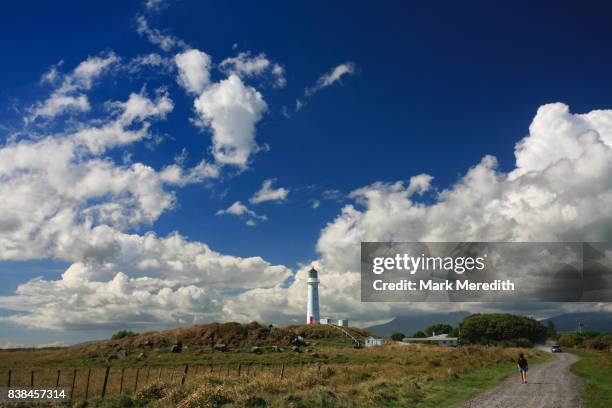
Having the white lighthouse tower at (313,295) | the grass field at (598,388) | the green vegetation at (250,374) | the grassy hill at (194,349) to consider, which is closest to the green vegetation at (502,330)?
the white lighthouse tower at (313,295)

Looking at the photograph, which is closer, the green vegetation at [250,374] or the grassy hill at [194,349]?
the green vegetation at [250,374]

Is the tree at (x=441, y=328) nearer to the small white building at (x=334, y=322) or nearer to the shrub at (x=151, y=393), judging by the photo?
the small white building at (x=334, y=322)

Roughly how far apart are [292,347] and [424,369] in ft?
122

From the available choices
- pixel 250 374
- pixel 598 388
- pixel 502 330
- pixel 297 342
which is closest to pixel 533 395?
pixel 598 388

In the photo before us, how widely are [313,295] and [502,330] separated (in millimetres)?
55415

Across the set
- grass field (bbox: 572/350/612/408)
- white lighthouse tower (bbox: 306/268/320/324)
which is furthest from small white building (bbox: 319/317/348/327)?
grass field (bbox: 572/350/612/408)

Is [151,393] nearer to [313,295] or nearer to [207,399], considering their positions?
[207,399]

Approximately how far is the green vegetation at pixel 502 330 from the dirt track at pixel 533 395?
106m

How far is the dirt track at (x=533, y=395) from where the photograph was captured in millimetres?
23578

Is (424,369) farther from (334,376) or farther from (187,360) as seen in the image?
(187,360)

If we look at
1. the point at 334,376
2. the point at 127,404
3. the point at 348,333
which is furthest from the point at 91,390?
the point at 348,333

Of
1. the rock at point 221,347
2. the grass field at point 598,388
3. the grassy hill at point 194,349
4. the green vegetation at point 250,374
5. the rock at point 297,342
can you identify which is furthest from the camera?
the rock at point 297,342

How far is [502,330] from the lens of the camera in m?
136

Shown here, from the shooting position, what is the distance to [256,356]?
216 ft
